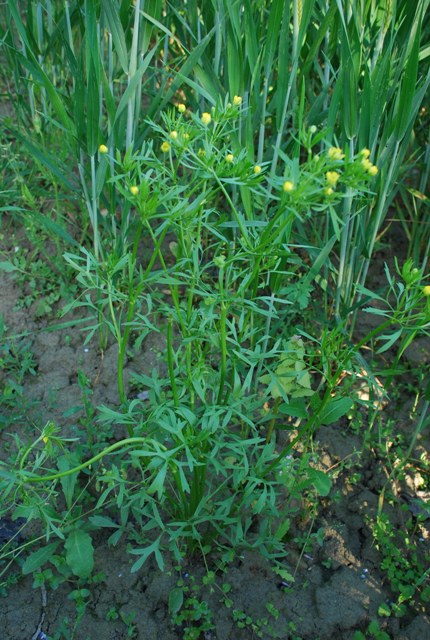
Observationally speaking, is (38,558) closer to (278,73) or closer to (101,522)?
(101,522)

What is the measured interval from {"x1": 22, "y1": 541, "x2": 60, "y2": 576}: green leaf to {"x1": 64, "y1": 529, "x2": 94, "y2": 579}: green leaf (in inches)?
1.7

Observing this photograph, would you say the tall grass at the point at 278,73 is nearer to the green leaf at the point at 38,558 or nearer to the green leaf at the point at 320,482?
the green leaf at the point at 320,482

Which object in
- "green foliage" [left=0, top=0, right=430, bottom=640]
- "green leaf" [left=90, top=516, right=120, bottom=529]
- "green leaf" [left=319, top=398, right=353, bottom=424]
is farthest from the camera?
"green leaf" [left=90, top=516, right=120, bottom=529]

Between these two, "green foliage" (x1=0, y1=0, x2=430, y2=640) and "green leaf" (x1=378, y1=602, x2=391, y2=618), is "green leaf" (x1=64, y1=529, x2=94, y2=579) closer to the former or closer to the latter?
"green foliage" (x1=0, y1=0, x2=430, y2=640)

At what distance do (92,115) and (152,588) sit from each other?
1.27 meters

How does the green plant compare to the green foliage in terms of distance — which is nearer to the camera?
the green foliage

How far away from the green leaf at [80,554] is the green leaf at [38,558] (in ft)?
0.14

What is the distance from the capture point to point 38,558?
170cm

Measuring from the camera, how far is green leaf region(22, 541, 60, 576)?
5.50 feet

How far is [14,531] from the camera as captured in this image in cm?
183

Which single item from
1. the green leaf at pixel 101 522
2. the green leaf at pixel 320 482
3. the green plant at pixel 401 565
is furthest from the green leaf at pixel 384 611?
the green leaf at pixel 101 522

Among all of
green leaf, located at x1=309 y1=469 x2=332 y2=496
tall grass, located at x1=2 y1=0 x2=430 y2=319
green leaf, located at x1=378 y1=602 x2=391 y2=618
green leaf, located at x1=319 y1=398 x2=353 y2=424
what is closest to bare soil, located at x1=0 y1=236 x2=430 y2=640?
green leaf, located at x1=378 y1=602 x2=391 y2=618

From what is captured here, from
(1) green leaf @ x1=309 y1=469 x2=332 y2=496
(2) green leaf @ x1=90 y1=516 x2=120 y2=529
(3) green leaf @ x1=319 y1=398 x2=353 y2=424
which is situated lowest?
(1) green leaf @ x1=309 y1=469 x2=332 y2=496

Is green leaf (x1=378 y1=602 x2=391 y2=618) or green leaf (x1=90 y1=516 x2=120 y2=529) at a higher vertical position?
green leaf (x1=90 y1=516 x2=120 y2=529)
